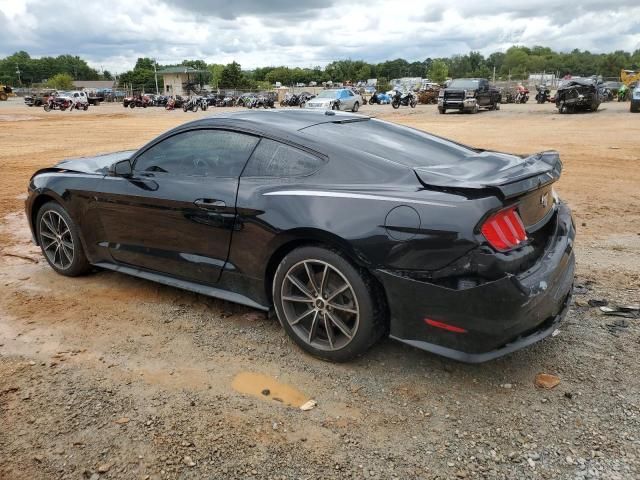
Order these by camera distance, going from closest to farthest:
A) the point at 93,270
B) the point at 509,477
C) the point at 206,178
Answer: the point at 509,477, the point at 206,178, the point at 93,270

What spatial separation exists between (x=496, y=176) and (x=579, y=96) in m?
26.3

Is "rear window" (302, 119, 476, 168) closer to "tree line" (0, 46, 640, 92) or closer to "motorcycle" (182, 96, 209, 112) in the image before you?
"motorcycle" (182, 96, 209, 112)

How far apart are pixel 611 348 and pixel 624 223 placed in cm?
355

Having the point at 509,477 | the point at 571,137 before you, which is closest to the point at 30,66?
the point at 571,137

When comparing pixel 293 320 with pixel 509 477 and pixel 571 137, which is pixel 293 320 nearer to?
pixel 509 477

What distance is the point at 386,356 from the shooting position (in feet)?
11.5

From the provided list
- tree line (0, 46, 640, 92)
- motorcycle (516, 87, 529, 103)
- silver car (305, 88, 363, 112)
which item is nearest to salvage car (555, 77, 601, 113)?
silver car (305, 88, 363, 112)

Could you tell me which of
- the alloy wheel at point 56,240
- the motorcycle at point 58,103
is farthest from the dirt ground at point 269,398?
the motorcycle at point 58,103

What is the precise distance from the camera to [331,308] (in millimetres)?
3318

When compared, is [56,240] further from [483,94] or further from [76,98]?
[76,98]

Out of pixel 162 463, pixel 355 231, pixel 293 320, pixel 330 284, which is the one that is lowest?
pixel 162 463

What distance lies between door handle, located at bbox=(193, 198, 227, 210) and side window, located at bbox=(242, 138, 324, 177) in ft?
0.81

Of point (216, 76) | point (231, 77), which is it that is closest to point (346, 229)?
point (231, 77)

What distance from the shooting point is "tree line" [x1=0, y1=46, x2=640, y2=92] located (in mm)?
101250
